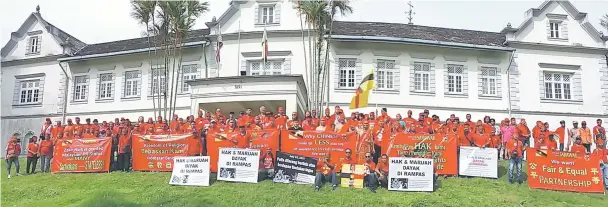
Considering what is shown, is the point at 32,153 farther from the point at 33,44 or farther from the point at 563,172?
the point at 33,44

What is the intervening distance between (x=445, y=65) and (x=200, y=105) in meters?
12.3

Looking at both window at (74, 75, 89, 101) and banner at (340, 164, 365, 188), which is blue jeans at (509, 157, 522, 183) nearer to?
banner at (340, 164, 365, 188)

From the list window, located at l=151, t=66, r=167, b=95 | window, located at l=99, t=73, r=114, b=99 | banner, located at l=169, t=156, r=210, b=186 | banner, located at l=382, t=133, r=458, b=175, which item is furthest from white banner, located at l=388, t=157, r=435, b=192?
window, located at l=99, t=73, r=114, b=99

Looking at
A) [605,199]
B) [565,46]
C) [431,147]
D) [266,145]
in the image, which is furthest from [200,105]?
[565,46]

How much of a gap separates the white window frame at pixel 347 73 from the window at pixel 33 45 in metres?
17.8

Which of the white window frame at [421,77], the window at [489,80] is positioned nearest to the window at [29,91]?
the white window frame at [421,77]

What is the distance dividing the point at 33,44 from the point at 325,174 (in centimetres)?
2465

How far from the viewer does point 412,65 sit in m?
26.1

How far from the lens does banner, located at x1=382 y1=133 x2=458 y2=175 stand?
14.3 meters

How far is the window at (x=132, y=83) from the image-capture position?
27984 mm

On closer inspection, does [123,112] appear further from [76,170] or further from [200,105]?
[76,170]

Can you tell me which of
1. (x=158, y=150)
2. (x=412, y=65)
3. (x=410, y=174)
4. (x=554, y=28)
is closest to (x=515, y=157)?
(x=410, y=174)

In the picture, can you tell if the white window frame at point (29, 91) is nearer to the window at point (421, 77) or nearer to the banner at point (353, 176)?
the window at point (421, 77)

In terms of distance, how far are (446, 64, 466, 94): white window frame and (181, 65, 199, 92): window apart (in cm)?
1253
